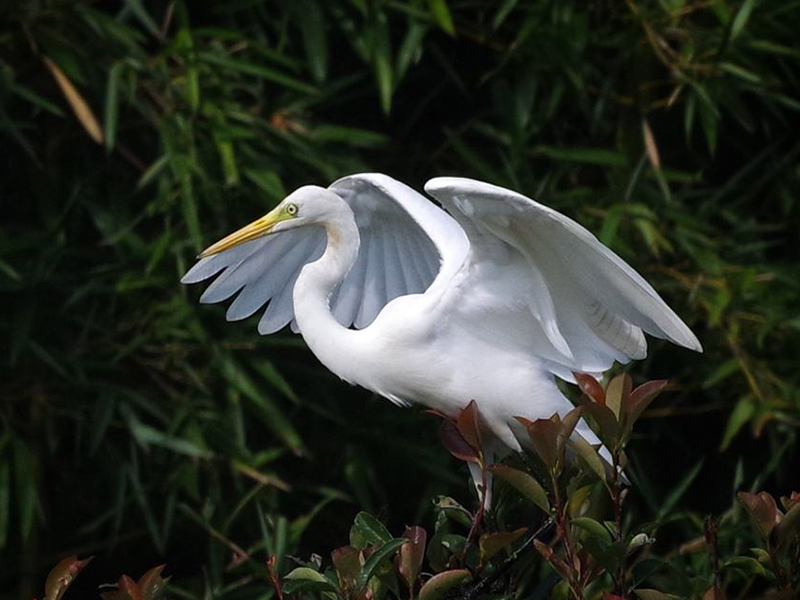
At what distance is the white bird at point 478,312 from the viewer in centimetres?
155

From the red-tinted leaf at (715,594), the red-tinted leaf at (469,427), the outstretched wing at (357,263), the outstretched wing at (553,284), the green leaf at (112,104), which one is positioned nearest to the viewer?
the red-tinted leaf at (715,594)

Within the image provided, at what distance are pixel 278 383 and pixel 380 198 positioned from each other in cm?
65

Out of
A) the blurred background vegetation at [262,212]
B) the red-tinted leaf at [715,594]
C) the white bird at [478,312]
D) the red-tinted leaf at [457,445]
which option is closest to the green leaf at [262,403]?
the blurred background vegetation at [262,212]

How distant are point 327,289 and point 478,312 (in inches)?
7.1

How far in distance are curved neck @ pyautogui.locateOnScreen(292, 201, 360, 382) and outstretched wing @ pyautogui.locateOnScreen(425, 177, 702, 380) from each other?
14 cm

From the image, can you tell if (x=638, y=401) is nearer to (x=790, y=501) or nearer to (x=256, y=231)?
(x=790, y=501)

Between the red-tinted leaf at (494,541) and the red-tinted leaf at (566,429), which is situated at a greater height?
the red-tinted leaf at (566,429)

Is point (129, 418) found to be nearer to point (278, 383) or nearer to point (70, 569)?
point (278, 383)

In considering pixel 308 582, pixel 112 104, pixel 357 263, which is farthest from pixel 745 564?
pixel 112 104

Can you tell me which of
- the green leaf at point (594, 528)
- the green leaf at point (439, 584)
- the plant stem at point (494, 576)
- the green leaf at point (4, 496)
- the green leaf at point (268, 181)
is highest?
the green leaf at point (594, 528)

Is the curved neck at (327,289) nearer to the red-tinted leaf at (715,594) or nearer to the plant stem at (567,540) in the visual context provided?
the plant stem at (567,540)

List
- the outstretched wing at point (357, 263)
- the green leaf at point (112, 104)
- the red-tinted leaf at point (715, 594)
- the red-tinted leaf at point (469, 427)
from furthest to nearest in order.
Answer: the green leaf at point (112, 104), the outstretched wing at point (357, 263), the red-tinted leaf at point (469, 427), the red-tinted leaf at point (715, 594)

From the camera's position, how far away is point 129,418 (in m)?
2.51

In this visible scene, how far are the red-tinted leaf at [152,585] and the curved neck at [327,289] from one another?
1.95 feet
